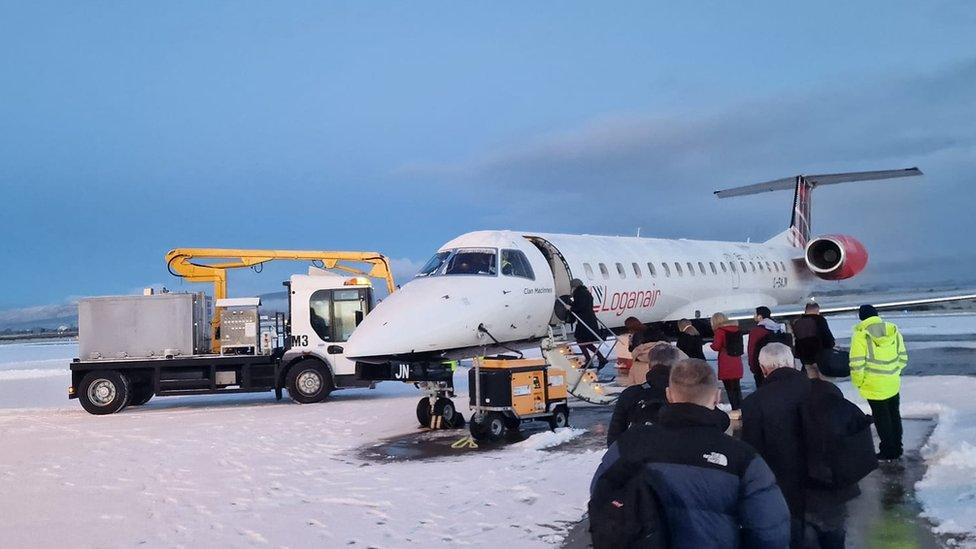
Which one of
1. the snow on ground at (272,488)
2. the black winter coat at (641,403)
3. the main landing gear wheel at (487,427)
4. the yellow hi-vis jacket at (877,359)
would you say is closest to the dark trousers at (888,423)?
the yellow hi-vis jacket at (877,359)

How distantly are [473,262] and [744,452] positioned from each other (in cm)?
1000

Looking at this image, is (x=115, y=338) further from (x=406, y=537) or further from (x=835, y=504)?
(x=835, y=504)

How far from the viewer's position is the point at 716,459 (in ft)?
10.0

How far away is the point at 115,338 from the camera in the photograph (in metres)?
16.5

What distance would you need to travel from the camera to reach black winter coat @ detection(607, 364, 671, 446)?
4.90m

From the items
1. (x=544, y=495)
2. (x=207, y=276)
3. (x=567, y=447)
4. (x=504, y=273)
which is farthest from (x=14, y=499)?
(x=207, y=276)

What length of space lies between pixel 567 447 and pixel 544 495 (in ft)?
8.46

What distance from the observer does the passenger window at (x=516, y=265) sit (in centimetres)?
1315

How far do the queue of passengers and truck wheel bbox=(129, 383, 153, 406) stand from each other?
13.9 meters

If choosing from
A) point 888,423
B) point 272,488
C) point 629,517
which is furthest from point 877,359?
point 629,517

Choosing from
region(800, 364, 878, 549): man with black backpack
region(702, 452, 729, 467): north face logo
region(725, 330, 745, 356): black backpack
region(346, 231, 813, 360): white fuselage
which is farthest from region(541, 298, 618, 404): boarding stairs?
region(702, 452, 729, 467): north face logo

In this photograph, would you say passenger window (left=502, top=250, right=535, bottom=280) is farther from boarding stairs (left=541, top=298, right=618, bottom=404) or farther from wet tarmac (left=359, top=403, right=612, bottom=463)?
wet tarmac (left=359, top=403, right=612, bottom=463)

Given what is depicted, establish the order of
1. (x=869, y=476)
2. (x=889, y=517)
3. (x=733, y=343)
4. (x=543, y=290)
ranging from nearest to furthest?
(x=889, y=517)
(x=869, y=476)
(x=733, y=343)
(x=543, y=290)

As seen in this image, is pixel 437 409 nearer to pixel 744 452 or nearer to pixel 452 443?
pixel 452 443
